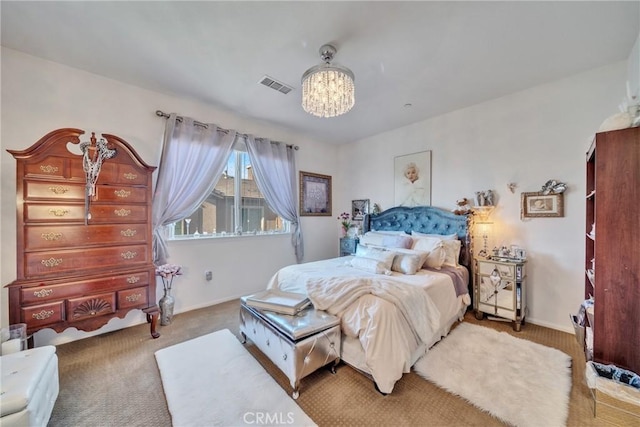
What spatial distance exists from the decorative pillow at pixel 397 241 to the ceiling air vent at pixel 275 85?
2.43 m

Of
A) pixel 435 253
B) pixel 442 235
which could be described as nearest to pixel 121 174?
pixel 435 253

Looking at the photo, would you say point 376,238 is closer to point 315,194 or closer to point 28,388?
point 315,194

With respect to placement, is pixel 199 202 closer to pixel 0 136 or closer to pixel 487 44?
pixel 0 136

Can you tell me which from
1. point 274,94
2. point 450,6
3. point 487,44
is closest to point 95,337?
point 274,94

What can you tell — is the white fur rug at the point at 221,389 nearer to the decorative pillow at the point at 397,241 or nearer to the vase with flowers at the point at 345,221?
the decorative pillow at the point at 397,241

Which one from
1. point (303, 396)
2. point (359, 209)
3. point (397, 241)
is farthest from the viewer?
point (359, 209)

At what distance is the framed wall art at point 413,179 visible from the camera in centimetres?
383

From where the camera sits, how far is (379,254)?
2990mm

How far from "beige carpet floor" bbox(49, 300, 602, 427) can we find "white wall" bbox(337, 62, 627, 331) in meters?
0.72

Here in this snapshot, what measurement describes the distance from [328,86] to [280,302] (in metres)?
1.93

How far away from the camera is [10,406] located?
1.18 meters

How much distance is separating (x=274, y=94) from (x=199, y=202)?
1.78 meters

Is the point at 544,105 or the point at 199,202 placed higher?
the point at 544,105

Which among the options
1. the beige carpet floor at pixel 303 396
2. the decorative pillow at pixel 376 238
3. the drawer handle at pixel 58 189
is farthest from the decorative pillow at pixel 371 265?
the drawer handle at pixel 58 189
